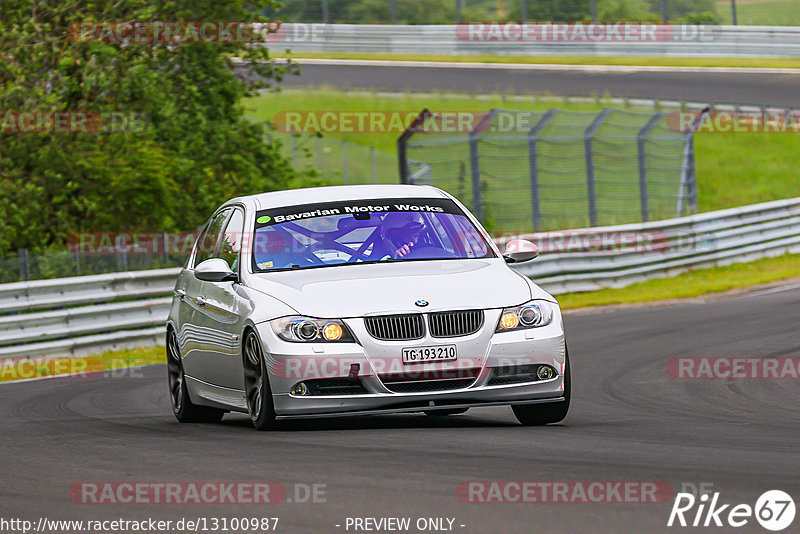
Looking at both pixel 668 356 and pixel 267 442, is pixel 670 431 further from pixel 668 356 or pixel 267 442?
pixel 668 356

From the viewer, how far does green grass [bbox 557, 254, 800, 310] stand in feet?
71.6

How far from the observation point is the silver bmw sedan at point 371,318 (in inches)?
330

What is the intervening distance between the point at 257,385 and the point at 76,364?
9100 mm

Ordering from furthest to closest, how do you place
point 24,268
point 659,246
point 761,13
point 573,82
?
point 761,13 < point 573,82 < point 659,246 < point 24,268

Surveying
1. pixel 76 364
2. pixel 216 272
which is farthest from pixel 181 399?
pixel 76 364

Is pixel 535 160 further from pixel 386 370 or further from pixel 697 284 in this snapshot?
pixel 386 370

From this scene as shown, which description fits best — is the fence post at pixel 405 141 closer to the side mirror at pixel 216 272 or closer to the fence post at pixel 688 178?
the fence post at pixel 688 178

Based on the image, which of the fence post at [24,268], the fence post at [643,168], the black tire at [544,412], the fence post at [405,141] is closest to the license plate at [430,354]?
the black tire at [544,412]

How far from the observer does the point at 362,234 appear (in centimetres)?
954

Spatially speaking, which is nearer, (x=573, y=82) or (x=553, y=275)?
(x=553, y=275)

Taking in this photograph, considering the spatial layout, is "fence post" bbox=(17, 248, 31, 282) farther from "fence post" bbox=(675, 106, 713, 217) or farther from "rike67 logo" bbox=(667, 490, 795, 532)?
"rike67 logo" bbox=(667, 490, 795, 532)

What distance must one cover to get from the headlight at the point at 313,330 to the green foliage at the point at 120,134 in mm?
13931

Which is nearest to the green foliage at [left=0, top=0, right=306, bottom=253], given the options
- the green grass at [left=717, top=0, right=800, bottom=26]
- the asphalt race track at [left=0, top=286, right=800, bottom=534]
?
the asphalt race track at [left=0, top=286, right=800, bottom=534]

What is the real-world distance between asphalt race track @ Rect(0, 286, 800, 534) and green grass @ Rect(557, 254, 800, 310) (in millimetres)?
9208
